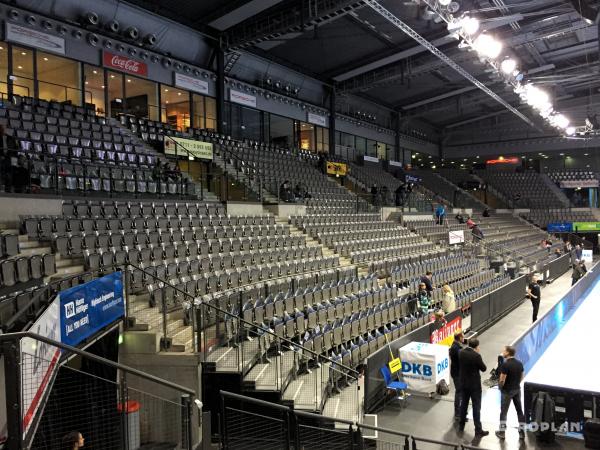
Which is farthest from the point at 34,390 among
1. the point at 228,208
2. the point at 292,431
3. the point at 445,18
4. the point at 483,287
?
the point at 483,287

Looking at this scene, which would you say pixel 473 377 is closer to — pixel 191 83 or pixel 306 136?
Answer: pixel 191 83

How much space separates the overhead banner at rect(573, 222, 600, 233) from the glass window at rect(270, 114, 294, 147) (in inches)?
914

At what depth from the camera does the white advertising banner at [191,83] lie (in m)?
18.6

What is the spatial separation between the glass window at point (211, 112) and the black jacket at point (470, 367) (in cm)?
1613

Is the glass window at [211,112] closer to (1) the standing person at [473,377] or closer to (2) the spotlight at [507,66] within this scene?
(2) the spotlight at [507,66]

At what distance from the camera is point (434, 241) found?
21.9 meters

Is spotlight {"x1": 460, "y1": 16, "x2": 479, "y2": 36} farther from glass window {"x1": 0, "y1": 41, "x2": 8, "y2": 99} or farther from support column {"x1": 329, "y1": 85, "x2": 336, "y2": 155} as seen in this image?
support column {"x1": 329, "y1": 85, "x2": 336, "y2": 155}

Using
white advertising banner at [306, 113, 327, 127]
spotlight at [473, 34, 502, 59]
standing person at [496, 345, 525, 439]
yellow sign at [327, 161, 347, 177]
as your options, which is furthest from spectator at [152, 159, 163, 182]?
white advertising banner at [306, 113, 327, 127]

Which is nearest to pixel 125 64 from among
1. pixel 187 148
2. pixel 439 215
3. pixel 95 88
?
pixel 95 88

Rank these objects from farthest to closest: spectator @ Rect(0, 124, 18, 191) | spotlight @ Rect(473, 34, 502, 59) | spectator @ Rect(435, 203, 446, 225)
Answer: spectator @ Rect(435, 203, 446, 225), spotlight @ Rect(473, 34, 502, 59), spectator @ Rect(0, 124, 18, 191)

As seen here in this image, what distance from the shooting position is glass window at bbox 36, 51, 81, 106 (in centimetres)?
1461

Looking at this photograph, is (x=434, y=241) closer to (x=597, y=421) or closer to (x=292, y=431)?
(x=597, y=421)

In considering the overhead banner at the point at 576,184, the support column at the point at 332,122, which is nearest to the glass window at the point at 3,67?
the support column at the point at 332,122

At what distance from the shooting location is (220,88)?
20.1 m
